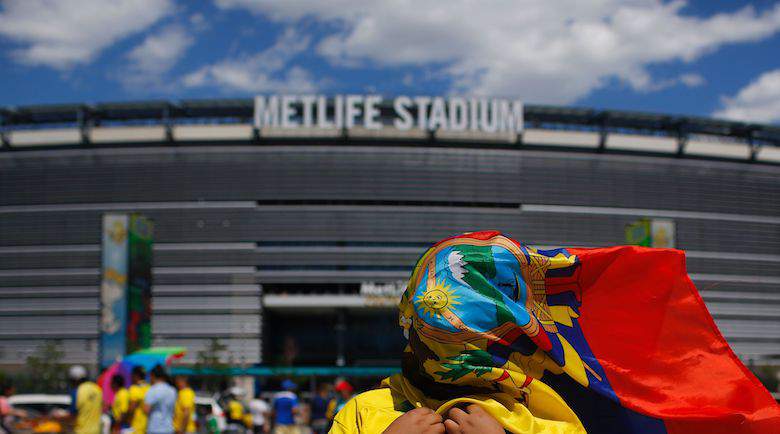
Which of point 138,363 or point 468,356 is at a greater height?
point 468,356

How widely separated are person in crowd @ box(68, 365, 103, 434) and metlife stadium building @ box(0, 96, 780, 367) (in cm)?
5400

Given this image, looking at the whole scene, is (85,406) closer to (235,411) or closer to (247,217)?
(235,411)

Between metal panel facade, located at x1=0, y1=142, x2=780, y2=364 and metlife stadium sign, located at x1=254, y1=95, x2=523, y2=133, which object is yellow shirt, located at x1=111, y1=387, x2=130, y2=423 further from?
metlife stadium sign, located at x1=254, y1=95, x2=523, y2=133

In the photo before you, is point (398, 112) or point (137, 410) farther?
point (398, 112)

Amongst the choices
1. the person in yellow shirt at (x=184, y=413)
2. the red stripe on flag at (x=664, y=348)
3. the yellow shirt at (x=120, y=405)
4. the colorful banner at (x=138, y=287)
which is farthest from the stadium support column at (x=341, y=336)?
the red stripe on flag at (x=664, y=348)

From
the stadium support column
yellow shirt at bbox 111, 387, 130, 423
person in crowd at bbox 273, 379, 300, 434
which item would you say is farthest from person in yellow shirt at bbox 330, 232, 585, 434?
the stadium support column

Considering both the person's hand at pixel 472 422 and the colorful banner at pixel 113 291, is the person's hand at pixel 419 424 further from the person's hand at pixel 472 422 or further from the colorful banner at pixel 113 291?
the colorful banner at pixel 113 291

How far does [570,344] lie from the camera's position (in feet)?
5.90

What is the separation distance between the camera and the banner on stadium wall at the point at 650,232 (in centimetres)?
1703

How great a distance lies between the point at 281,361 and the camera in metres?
65.1

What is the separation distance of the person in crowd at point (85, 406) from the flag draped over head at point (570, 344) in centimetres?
780

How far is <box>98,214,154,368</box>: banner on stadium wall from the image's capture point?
58.3ft

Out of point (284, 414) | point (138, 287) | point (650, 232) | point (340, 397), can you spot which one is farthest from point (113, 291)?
point (650, 232)

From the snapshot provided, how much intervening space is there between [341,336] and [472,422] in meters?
64.6
